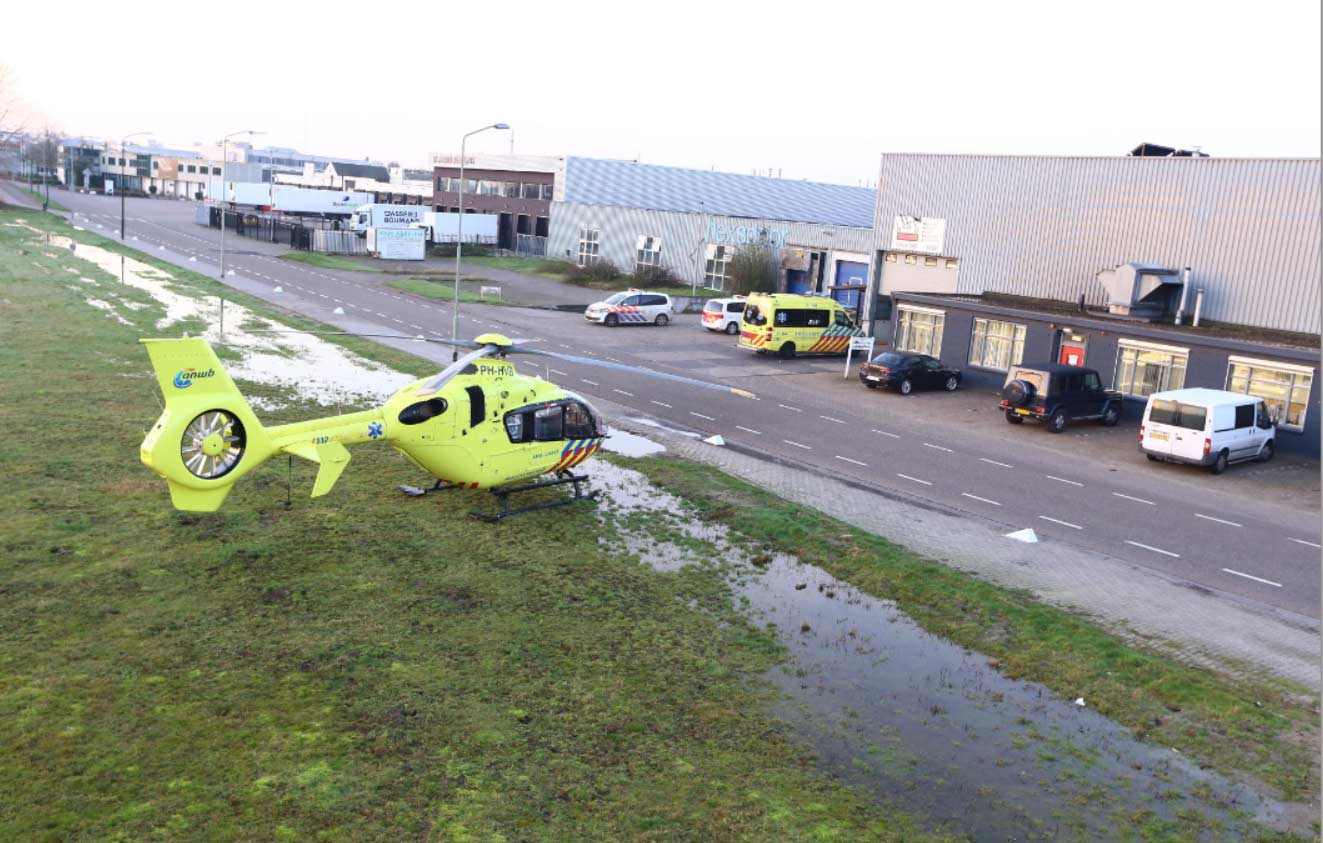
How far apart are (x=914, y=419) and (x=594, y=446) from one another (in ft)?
47.9

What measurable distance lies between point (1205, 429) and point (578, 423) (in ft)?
55.4

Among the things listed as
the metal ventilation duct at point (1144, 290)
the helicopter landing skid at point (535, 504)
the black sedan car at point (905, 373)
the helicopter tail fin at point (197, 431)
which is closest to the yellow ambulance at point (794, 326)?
the black sedan car at point (905, 373)

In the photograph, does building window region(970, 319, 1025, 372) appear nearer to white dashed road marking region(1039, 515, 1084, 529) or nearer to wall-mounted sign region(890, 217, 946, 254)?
wall-mounted sign region(890, 217, 946, 254)

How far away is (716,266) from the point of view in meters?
64.8

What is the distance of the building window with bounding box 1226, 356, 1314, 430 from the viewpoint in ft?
100

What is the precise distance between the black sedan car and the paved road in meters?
0.60

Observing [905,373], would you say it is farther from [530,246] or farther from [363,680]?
[530,246]

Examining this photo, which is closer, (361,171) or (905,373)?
(905,373)

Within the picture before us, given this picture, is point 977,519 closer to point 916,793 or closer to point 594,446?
point 594,446

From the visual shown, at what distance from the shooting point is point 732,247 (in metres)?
63.6

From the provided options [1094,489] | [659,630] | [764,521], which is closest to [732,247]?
[1094,489]

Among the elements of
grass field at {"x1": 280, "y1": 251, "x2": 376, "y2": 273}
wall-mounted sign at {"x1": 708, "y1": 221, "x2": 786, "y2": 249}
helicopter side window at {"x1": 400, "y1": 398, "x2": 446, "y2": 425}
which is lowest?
helicopter side window at {"x1": 400, "y1": 398, "x2": 446, "y2": 425}

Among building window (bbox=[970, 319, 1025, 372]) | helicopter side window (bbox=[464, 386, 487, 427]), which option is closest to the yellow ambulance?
Result: building window (bbox=[970, 319, 1025, 372])

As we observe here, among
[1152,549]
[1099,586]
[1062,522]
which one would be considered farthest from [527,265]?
[1099,586]
